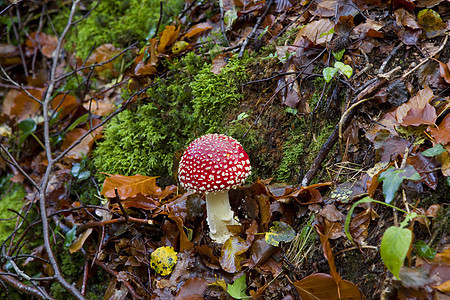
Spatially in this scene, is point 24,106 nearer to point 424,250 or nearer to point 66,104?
point 66,104

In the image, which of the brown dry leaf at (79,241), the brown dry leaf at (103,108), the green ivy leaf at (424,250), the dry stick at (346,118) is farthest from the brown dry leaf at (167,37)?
the green ivy leaf at (424,250)

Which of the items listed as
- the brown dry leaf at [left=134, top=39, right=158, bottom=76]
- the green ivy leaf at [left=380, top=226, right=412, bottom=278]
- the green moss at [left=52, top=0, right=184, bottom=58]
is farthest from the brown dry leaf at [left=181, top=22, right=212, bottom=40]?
the green ivy leaf at [left=380, top=226, right=412, bottom=278]

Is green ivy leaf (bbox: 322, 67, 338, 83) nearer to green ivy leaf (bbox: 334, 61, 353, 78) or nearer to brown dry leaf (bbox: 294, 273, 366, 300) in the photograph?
green ivy leaf (bbox: 334, 61, 353, 78)

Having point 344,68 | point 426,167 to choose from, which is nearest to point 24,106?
point 344,68

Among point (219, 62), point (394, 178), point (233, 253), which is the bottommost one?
point (233, 253)

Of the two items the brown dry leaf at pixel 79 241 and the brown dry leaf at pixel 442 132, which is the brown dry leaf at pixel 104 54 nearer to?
the brown dry leaf at pixel 79 241

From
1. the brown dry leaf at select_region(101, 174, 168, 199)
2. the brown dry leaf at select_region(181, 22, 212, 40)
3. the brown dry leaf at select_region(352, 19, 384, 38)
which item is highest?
the brown dry leaf at select_region(352, 19, 384, 38)
